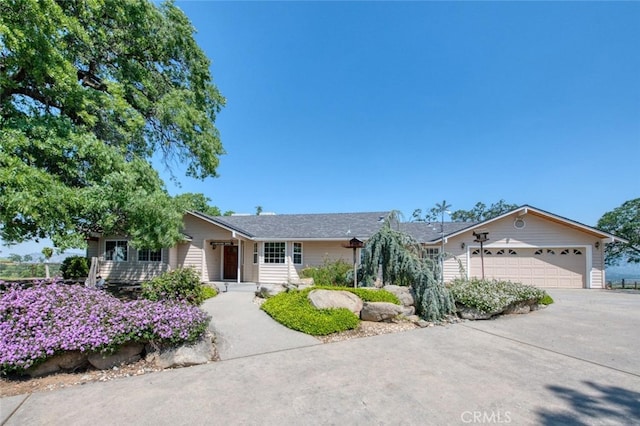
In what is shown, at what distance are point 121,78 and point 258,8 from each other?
16.1 feet

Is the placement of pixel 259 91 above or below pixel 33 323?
above

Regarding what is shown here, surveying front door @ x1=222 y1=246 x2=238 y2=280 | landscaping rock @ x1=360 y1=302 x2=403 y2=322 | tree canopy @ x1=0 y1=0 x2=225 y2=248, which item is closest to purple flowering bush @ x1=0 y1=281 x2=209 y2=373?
tree canopy @ x1=0 y1=0 x2=225 y2=248

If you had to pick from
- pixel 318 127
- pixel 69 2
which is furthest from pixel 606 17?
pixel 69 2

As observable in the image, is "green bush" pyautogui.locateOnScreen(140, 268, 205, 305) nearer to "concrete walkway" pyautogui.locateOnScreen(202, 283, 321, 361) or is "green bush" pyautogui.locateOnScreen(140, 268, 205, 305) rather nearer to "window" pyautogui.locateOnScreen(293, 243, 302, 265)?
"concrete walkway" pyautogui.locateOnScreen(202, 283, 321, 361)

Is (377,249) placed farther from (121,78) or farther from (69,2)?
(69,2)

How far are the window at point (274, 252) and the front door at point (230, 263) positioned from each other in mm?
1826

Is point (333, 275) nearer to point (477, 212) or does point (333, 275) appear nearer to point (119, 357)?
point (119, 357)

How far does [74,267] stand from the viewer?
15453mm

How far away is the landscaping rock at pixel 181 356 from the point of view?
484 cm

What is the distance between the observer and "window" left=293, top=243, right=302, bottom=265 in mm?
15977

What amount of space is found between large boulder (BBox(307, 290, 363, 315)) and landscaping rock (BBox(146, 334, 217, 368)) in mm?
3064

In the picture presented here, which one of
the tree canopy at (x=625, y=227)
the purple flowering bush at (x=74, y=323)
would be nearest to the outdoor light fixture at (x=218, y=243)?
the purple flowering bush at (x=74, y=323)

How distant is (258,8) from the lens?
980cm

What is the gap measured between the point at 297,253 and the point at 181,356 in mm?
11207
